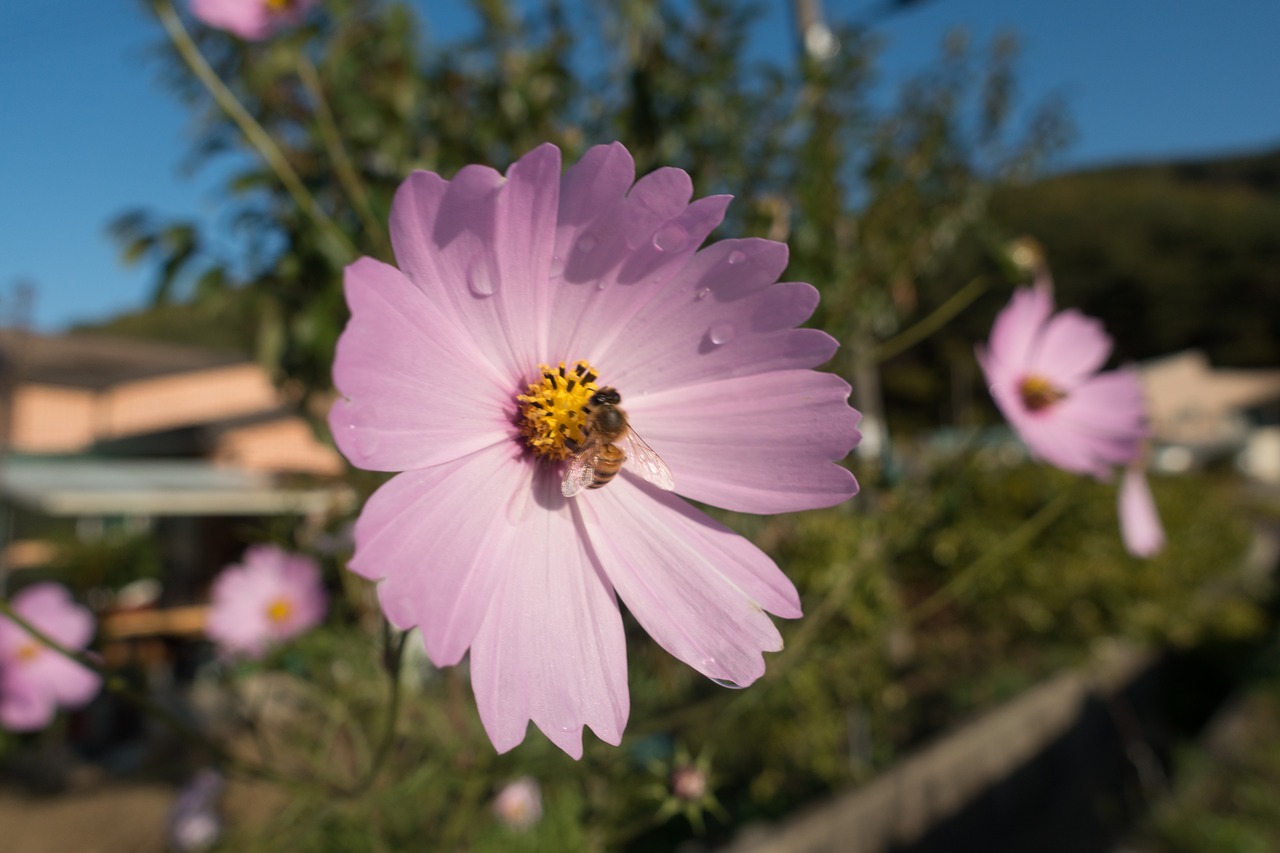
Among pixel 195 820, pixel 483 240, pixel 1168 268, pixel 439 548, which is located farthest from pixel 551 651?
pixel 1168 268

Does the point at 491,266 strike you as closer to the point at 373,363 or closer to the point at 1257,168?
the point at 373,363

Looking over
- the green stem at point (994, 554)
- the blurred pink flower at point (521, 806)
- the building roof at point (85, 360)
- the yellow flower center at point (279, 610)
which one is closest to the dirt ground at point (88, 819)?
the yellow flower center at point (279, 610)

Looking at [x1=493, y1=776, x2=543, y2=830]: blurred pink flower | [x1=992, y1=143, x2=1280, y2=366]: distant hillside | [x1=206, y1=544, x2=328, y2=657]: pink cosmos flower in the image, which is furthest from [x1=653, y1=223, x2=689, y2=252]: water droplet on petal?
[x1=992, y1=143, x2=1280, y2=366]: distant hillside

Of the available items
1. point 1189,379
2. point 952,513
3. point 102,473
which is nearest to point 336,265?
point 952,513

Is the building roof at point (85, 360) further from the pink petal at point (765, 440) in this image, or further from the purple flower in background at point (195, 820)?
the pink petal at point (765, 440)

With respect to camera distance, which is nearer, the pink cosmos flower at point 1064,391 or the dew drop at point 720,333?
the dew drop at point 720,333

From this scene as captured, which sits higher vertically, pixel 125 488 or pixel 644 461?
pixel 125 488

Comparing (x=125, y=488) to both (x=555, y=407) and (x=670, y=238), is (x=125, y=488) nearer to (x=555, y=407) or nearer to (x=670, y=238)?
(x=555, y=407)
